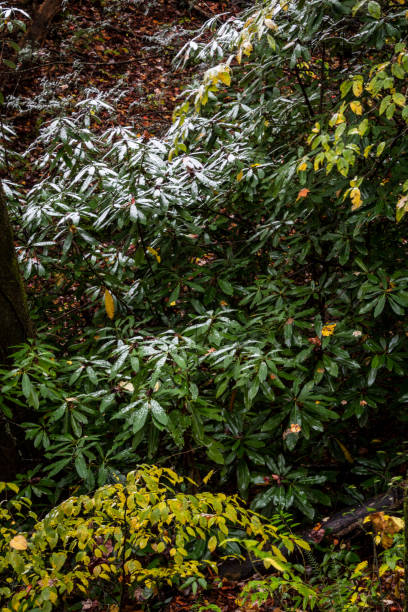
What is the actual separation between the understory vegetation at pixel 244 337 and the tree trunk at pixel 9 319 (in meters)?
0.05

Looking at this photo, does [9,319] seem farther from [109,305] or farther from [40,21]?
[40,21]

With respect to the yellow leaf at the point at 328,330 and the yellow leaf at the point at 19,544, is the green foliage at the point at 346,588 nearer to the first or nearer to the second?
the yellow leaf at the point at 19,544

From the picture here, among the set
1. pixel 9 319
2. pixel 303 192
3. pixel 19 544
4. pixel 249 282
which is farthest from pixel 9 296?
pixel 303 192

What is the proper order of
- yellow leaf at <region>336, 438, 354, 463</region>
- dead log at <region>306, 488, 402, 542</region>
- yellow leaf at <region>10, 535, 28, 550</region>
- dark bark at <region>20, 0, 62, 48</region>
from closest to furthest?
yellow leaf at <region>10, 535, 28, 550</region>, dead log at <region>306, 488, 402, 542</region>, yellow leaf at <region>336, 438, 354, 463</region>, dark bark at <region>20, 0, 62, 48</region>

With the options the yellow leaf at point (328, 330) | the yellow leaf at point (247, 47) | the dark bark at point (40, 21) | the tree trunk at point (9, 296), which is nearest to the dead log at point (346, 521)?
the yellow leaf at point (328, 330)

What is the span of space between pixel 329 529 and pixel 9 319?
206cm

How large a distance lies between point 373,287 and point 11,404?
6.72ft

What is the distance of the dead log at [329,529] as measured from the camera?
228 centimetres

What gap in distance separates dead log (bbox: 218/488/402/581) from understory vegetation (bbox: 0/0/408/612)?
58mm

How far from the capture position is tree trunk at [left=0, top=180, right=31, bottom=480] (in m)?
2.38

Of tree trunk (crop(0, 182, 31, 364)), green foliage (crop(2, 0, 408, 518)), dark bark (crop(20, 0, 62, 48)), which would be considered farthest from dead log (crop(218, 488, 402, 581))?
dark bark (crop(20, 0, 62, 48))

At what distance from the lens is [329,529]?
2328mm

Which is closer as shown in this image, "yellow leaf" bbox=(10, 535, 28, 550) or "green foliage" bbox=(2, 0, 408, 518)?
"yellow leaf" bbox=(10, 535, 28, 550)

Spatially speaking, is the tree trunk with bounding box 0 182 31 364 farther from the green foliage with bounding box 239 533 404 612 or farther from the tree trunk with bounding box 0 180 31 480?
the green foliage with bounding box 239 533 404 612
